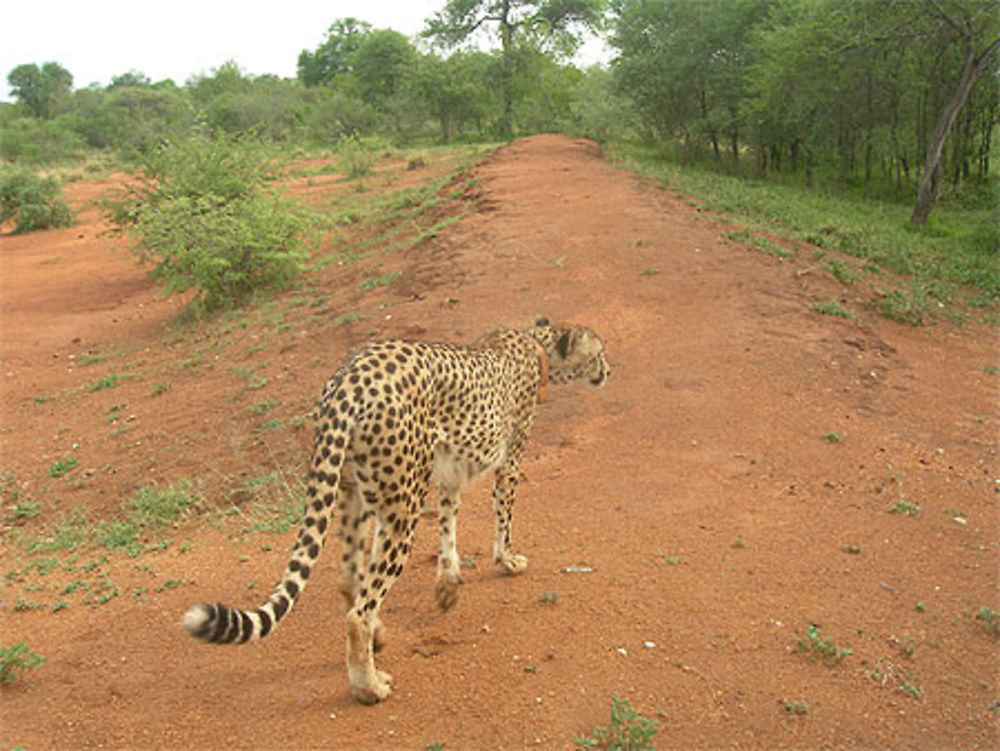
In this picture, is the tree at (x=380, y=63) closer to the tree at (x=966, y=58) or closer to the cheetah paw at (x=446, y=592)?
the tree at (x=966, y=58)

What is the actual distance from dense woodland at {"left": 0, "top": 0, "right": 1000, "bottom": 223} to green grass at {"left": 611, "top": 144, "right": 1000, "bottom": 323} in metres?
1.21

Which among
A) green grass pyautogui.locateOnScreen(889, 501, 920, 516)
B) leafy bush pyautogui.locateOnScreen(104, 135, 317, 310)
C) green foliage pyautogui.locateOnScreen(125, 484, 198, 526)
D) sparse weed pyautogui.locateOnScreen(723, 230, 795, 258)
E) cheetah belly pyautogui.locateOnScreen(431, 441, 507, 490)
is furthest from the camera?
leafy bush pyautogui.locateOnScreen(104, 135, 317, 310)

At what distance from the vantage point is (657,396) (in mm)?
7559

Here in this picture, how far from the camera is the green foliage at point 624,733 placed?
319 cm

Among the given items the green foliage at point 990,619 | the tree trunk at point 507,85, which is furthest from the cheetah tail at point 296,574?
the tree trunk at point 507,85

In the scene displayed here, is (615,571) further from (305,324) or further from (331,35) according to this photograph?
(331,35)

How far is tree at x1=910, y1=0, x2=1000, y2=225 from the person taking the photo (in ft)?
51.3

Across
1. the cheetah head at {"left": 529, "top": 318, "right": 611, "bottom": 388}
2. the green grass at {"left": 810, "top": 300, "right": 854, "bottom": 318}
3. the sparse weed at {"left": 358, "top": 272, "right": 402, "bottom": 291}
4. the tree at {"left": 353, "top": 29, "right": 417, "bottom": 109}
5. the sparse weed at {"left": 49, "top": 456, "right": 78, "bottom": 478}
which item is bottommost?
the sparse weed at {"left": 49, "top": 456, "right": 78, "bottom": 478}

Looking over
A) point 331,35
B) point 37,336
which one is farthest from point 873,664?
point 331,35

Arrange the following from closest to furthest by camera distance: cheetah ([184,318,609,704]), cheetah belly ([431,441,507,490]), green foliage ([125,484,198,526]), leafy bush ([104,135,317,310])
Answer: cheetah ([184,318,609,704]) < cheetah belly ([431,441,507,490]) < green foliage ([125,484,198,526]) < leafy bush ([104,135,317,310])

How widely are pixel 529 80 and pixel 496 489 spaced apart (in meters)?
36.3

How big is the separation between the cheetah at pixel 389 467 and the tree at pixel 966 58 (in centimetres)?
1552

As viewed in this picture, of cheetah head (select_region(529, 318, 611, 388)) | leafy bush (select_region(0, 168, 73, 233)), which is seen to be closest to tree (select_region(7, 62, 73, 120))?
leafy bush (select_region(0, 168, 73, 233))

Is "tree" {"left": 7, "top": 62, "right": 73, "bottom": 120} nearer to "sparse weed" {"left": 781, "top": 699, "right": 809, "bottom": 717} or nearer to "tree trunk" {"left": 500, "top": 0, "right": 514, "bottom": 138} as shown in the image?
"tree trunk" {"left": 500, "top": 0, "right": 514, "bottom": 138}
